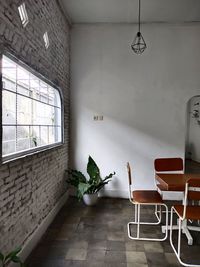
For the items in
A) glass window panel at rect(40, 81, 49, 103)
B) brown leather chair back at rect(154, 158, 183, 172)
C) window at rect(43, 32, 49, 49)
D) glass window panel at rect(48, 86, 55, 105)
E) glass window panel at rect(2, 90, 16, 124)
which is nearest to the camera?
glass window panel at rect(2, 90, 16, 124)

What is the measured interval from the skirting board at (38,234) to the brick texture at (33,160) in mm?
70

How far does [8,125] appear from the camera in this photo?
7.75 ft

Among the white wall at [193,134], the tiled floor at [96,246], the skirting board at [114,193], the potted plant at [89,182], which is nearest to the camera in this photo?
the tiled floor at [96,246]

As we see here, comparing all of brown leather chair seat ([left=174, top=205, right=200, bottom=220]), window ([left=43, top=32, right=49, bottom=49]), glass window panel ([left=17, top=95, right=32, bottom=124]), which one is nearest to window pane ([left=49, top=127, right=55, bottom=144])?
glass window panel ([left=17, top=95, right=32, bottom=124])

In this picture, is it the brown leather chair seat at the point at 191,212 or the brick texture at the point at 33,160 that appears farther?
the brown leather chair seat at the point at 191,212

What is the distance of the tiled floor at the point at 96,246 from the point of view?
2556 millimetres

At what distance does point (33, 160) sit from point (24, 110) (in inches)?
23.7

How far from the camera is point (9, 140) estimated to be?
7.93 feet

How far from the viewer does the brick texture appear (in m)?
2.14

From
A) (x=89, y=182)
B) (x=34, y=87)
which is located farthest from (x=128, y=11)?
(x=89, y=182)

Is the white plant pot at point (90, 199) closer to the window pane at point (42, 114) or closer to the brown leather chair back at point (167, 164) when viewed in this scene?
the brown leather chair back at point (167, 164)

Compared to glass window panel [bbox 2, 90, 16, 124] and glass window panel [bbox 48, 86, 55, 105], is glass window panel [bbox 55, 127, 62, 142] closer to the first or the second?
glass window panel [bbox 48, 86, 55, 105]

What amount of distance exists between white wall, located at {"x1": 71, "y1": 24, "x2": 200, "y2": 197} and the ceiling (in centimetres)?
19

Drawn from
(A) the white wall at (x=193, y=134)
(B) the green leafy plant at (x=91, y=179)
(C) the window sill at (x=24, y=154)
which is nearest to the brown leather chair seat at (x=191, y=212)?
(C) the window sill at (x=24, y=154)
